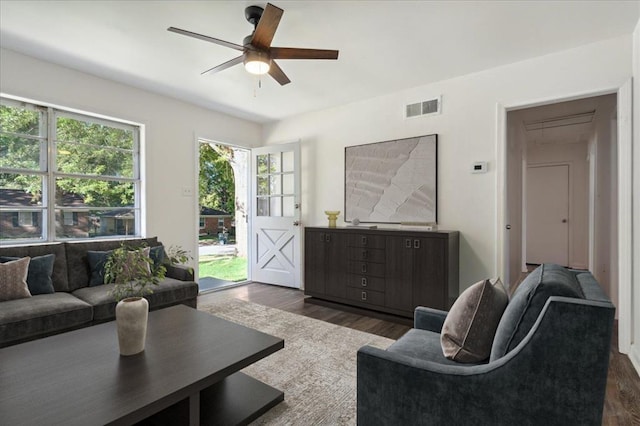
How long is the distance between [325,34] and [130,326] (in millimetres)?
2476

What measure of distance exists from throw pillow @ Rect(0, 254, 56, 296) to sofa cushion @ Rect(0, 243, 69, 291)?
2.8 inches

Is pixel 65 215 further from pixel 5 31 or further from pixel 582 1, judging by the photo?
pixel 582 1

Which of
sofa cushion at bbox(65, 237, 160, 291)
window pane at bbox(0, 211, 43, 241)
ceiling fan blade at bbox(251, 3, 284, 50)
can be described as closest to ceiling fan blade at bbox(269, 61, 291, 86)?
ceiling fan blade at bbox(251, 3, 284, 50)

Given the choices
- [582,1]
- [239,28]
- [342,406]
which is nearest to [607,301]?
[342,406]

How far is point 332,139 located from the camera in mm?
4520

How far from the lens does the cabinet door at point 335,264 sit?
3855 millimetres

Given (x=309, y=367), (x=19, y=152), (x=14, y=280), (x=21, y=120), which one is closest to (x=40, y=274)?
(x=14, y=280)

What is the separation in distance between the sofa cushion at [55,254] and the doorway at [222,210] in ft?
12.1

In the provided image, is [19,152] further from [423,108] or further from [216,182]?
[216,182]

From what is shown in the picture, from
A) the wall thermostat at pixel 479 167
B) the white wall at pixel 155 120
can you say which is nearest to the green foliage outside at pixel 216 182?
the white wall at pixel 155 120

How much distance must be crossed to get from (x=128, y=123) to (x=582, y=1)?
14.5 ft

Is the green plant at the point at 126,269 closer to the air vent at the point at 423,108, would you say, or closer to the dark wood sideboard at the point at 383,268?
the dark wood sideboard at the point at 383,268

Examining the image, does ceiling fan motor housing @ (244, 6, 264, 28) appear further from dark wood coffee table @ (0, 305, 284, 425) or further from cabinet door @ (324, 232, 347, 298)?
cabinet door @ (324, 232, 347, 298)

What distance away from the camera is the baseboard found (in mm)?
2291
